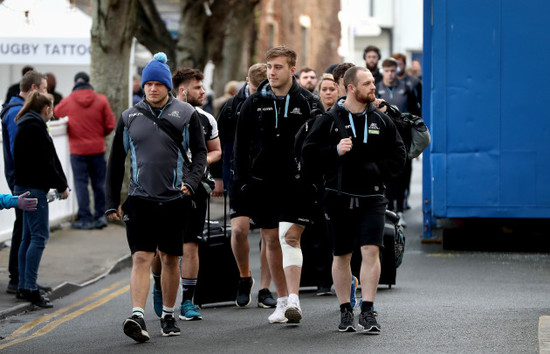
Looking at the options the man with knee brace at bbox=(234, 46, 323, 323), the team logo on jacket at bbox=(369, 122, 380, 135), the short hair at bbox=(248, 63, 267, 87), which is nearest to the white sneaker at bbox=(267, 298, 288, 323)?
the man with knee brace at bbox=(234, 46, 323, 323)

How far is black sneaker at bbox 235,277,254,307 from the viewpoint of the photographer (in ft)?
33.2

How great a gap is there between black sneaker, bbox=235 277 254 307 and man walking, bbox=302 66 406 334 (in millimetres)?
1640

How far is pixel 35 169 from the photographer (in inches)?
416

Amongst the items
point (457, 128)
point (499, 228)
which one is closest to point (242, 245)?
point (457, 128)

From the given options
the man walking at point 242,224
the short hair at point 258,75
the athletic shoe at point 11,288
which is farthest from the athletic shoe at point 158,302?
the athletic shoe at point 11,288

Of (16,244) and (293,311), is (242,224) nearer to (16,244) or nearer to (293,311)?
(293,311)

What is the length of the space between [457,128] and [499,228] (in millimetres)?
2404

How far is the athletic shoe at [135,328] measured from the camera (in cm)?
816

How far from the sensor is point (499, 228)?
50.6 feet

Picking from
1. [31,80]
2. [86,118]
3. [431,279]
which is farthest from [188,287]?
[86,118]

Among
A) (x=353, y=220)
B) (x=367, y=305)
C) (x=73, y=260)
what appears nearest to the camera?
(x=367, y=305)

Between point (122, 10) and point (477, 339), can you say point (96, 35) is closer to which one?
point (122, 10)

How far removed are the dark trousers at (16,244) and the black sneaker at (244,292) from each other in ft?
7.36

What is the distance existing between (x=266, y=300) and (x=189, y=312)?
81 cm
